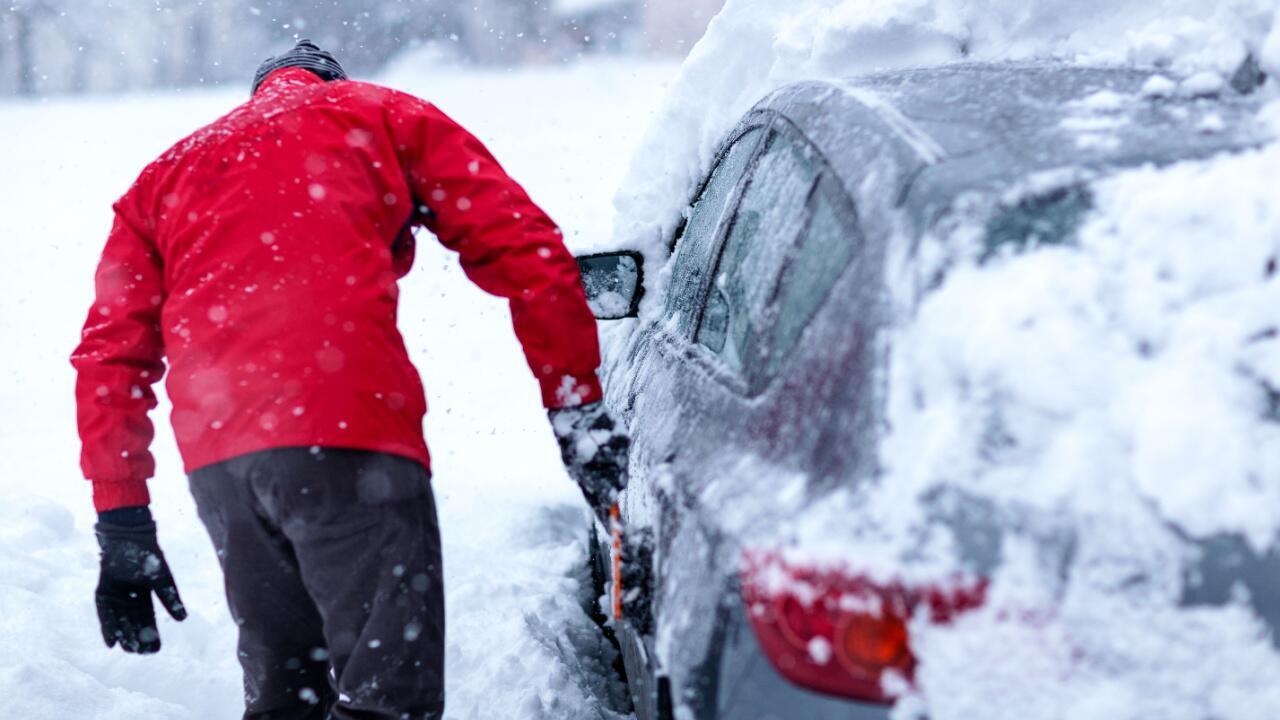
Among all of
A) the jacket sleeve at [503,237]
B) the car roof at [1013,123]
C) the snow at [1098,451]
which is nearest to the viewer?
the snow at [1098,451]

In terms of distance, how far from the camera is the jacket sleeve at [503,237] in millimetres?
2137

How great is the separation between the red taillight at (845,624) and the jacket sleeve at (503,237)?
1.03 meters

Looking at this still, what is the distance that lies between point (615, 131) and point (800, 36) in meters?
8.11

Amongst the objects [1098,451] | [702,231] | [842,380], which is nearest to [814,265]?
[842,380]

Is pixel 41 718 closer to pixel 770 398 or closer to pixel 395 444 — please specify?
pixel 395 444

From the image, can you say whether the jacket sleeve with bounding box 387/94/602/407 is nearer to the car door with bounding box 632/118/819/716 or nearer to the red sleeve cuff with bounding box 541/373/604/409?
the red sleeve cuff with bounding box 541/373/604/409

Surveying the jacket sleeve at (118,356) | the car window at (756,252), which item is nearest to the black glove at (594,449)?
the car window at (756,252)

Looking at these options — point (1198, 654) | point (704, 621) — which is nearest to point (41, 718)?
point (704, 621)

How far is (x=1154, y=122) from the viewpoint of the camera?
156 cm

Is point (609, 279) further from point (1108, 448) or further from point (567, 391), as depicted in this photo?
point (1108, 448)

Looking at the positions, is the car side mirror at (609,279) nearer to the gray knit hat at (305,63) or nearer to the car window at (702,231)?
the car window at (702,231)

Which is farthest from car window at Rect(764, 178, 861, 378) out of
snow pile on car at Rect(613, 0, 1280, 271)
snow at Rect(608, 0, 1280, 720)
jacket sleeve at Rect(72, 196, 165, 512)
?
jacket sleeve at Rect(72, 196, 165, 512)

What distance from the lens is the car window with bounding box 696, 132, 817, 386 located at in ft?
5.92

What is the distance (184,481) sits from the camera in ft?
18.2
